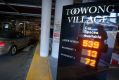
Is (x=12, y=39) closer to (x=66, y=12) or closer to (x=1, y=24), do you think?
(x=66, y=12)

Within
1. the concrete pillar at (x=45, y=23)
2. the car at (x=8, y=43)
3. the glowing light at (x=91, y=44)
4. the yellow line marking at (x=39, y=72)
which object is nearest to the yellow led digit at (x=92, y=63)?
the glowing light at (x=91, y=44)

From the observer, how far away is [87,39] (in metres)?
2.95

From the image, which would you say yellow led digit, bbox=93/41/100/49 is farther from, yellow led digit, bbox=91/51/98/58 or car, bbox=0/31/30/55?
car, bbox=0/31/30/55

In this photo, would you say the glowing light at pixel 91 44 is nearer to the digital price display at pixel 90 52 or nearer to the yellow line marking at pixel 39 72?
the digital price display at pixel 90 52

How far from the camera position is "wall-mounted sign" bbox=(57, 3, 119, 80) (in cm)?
265

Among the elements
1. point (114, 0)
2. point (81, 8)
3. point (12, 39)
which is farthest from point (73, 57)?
point (12, 39)

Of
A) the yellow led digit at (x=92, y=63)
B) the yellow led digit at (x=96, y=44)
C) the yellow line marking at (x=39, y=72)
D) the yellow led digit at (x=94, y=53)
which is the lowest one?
the yellow line marking at (x=39, y=72)

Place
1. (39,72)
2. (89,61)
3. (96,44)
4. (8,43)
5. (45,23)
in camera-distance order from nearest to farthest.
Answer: (96,44) → (89,61) → (39,72) → (45,23) → (8,43)

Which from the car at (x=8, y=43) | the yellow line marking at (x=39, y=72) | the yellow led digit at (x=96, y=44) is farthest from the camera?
the car at (x=8, y=43)

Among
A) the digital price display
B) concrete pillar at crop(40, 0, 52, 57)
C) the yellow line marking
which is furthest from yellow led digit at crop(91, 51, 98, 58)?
concrete pillar at crop(40, 0, 52, 57)

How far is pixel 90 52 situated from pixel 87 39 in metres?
0.21

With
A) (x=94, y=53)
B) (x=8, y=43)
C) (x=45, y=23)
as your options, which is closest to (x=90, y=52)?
(x=94, y=53)

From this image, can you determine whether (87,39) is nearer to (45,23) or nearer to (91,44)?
(91,44)

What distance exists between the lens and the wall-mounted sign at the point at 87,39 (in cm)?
265
